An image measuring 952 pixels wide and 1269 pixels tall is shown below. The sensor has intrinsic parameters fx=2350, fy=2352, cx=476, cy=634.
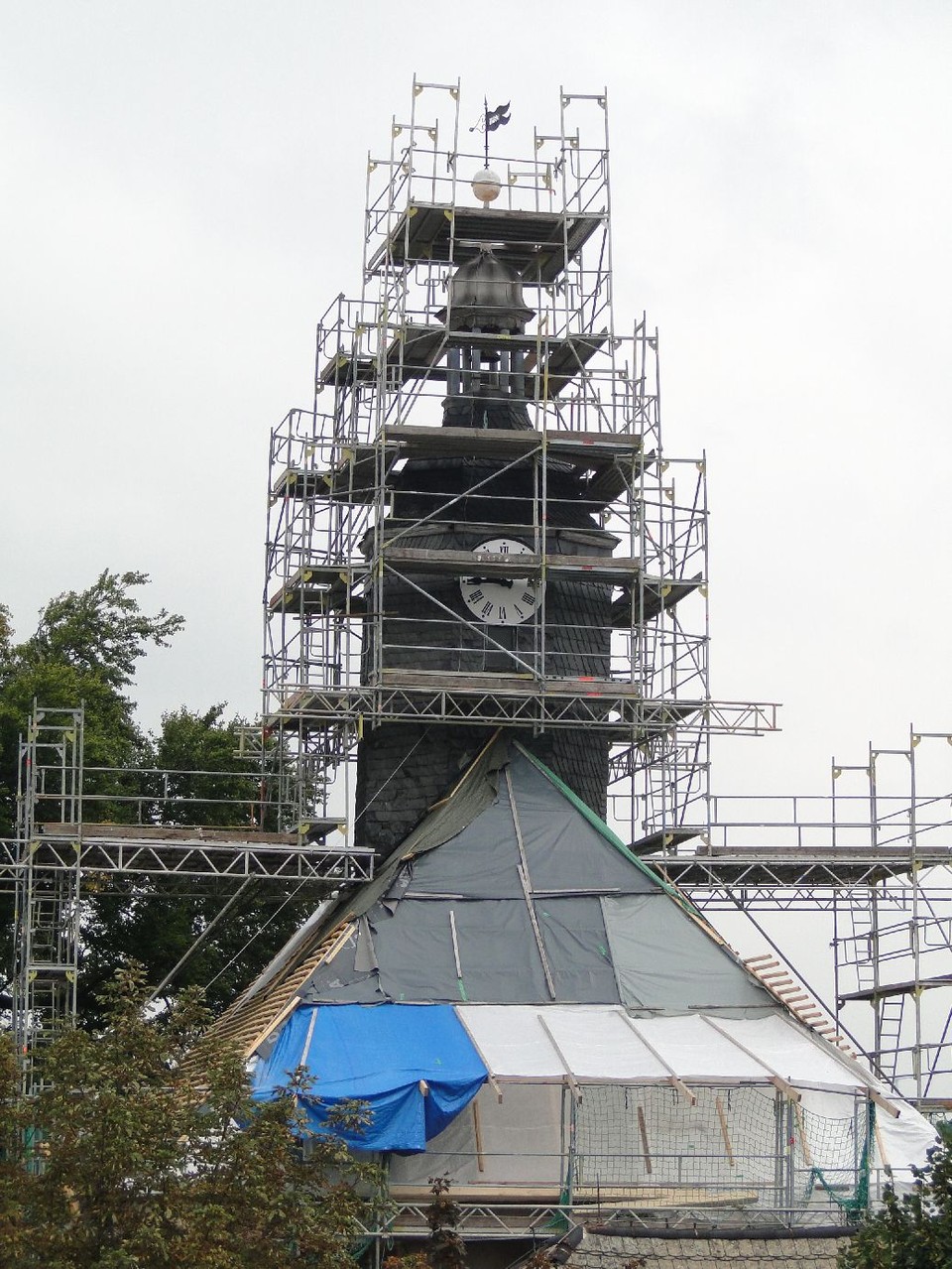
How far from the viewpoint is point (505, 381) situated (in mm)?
45438

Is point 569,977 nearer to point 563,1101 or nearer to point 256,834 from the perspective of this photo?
point 563,1101

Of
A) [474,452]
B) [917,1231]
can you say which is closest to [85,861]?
[474,452]

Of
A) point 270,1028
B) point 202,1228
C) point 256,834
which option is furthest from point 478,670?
point 202,1228

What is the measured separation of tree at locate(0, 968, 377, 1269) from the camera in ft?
80.2

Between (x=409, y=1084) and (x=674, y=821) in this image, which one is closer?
(x=409, y=1084)

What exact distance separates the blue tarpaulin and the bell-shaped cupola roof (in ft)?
Answer: 48.8

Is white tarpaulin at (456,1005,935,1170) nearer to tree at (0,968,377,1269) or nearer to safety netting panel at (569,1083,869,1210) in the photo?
safety netting panel at (569,1083,869,1210)

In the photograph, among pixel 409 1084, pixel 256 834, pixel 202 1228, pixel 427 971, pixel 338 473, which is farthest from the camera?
pixel 338 473

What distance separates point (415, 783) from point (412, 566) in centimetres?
391

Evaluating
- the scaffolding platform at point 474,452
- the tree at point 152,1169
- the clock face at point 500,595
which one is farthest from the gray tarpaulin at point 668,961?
the tree at point 152,1169

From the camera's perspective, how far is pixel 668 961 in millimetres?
38094

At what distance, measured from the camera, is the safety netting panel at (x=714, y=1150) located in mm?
33562

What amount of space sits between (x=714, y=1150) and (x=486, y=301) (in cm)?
1791

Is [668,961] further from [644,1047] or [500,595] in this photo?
[500,595]
